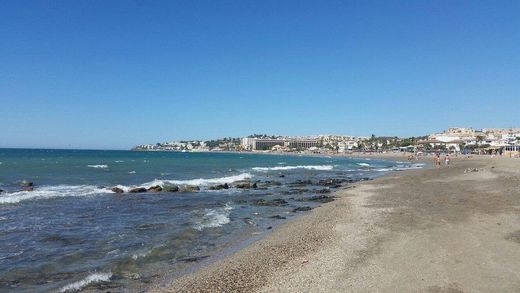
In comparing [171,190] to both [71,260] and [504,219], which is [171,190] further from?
[504,219]

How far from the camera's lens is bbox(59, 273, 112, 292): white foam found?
8.96 metres

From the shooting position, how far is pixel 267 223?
17.5m

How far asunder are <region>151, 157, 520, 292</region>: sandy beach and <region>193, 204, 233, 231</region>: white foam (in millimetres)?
2801

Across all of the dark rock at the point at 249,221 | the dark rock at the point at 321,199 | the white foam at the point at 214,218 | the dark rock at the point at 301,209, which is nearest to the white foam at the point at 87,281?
the white foam at the point at 214,218

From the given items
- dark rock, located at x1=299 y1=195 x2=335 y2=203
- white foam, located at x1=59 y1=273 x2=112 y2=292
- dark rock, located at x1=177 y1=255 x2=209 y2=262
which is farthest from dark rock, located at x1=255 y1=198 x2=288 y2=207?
white foam, located at x1=59 y1=273 x2=112 y2=292

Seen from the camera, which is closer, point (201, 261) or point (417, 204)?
point (201, 261)

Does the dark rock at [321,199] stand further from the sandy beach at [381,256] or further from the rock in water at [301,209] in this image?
the sandy beach at [381,256]

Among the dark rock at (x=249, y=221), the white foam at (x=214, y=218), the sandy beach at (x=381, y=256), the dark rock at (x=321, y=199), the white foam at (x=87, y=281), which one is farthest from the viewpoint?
the dark rock at (x=321, y=199)

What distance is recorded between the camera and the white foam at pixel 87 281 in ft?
29.4

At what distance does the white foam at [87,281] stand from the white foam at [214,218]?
6.09 metres

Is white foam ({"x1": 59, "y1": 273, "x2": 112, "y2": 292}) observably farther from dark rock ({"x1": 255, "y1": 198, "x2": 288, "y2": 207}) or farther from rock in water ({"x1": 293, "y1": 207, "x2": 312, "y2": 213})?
dark rock ({"x1": 255, "y1": 198, "x2": 288, "y2": 207})

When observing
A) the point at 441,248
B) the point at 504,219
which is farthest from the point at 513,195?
the point at 441,248

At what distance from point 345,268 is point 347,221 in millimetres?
6743

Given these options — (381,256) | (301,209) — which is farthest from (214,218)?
(381,256)
